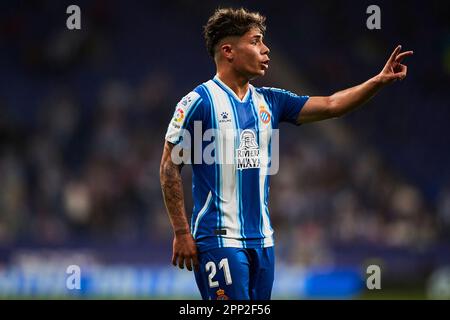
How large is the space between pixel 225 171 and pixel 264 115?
50cm

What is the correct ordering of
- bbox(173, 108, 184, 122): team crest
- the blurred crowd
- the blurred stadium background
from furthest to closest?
the blurred crowd < the blurred stadium background < bbox(173, 108, 184, 122): team crest

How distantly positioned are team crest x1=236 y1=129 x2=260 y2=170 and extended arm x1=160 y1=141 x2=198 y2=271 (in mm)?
401

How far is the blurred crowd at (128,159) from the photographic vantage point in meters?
14.4

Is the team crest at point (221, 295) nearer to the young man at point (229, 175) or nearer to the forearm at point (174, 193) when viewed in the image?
the young man at point (229, 175)

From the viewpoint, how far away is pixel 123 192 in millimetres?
14766

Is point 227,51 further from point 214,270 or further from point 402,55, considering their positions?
point 214,270

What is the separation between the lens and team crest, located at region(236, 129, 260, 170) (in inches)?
231

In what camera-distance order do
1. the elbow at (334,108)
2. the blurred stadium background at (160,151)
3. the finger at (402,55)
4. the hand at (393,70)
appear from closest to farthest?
1. the finger at (402,55)
2. the hand at (393,70)
3. the elbow at (334,108)
4. the blurred stadium background at (160,151)

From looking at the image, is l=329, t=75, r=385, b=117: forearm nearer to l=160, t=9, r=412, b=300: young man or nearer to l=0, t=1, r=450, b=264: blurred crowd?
l=160, t=9, r=412, b=300: young man

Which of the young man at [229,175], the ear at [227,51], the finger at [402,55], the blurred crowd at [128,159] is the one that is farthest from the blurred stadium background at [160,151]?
the finger at [402,55]

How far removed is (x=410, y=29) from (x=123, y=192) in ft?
22.5

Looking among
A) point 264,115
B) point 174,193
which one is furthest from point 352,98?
point 174,193

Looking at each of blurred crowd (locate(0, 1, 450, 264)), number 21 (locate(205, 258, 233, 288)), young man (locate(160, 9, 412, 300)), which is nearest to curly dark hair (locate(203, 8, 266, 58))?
young man (locate(160, 9, 412, 300))
